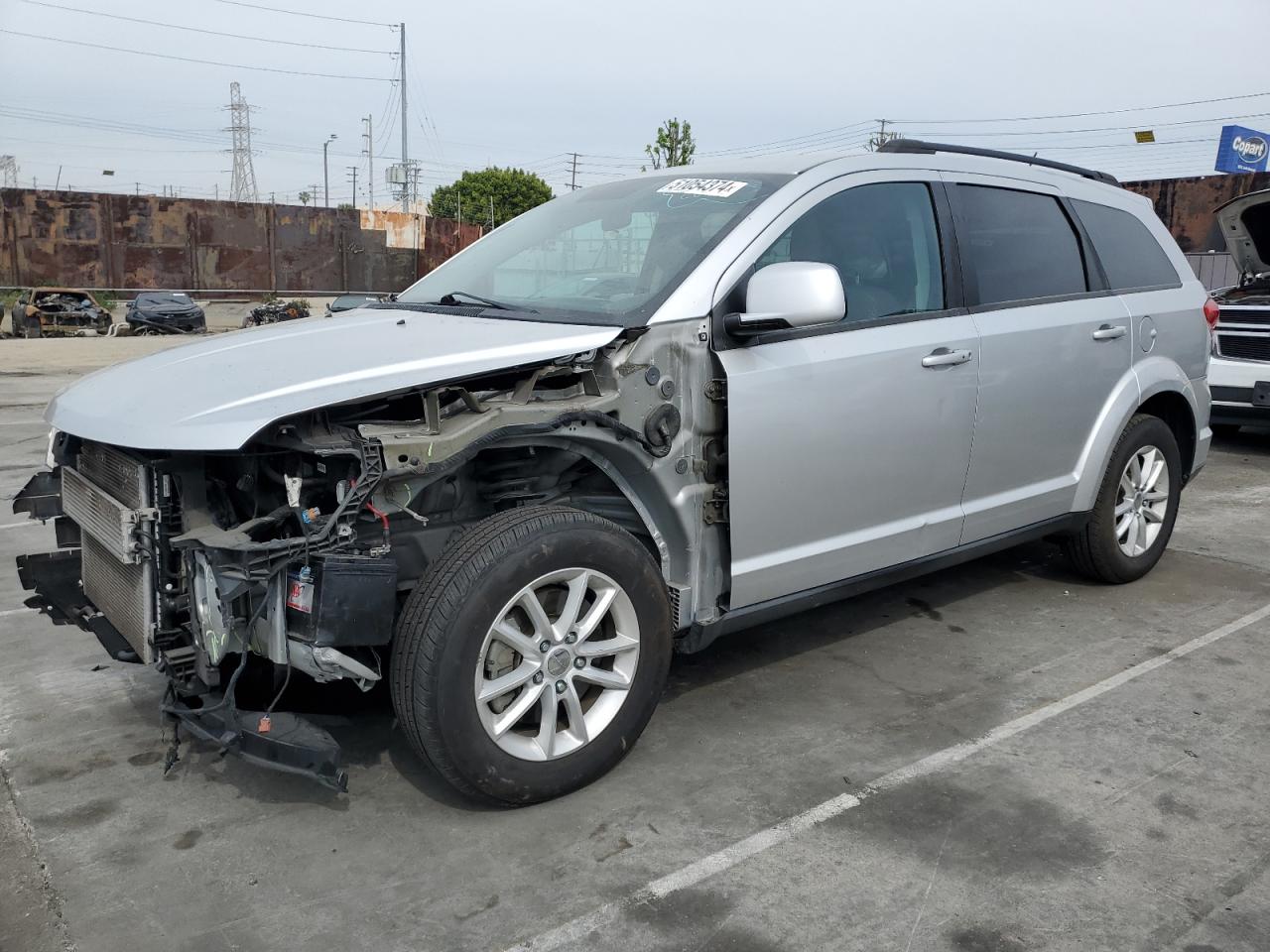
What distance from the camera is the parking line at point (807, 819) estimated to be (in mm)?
2561

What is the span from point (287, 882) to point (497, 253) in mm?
2506

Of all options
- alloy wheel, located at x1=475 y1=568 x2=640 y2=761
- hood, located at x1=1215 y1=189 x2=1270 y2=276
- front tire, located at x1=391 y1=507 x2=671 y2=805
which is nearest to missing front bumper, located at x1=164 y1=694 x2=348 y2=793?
front tire, located at x1=391 y1=507 x2=671 y2=805

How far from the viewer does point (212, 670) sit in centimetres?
296

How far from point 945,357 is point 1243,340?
261 inches

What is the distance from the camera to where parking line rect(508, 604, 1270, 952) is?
101 inches

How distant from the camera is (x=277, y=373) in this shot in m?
2.94

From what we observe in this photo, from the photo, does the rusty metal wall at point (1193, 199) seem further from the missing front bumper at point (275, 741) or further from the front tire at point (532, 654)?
the missing front bumper at point (275, 741)

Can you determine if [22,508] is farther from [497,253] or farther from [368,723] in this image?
[497,253]

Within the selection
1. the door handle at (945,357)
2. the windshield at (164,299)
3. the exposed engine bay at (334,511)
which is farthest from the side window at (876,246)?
the windshield at (164,299)

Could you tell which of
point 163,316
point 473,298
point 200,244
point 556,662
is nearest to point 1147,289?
point 473,298

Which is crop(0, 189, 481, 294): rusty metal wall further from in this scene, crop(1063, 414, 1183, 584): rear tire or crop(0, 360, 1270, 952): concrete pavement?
crop(1063, 414, 1183, 584): rear tire

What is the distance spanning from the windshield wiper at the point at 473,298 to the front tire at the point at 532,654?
0.88m

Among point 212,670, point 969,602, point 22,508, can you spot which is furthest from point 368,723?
point 969,602

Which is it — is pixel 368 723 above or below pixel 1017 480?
below
